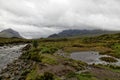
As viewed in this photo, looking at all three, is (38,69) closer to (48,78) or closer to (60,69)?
(60,69)

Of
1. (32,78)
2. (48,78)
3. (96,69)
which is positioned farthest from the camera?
(96,69)

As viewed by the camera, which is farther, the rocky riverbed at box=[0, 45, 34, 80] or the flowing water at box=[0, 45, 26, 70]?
the flowing water at box=[0, 45, 26, 70]

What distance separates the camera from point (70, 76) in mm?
37688

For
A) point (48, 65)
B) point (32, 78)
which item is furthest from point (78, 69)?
point (32, 78)

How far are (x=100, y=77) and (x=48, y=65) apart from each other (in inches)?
479

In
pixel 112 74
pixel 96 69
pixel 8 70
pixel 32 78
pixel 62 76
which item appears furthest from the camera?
pixel 8 70

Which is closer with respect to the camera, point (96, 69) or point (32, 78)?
point (32, 78)

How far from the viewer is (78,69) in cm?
4466

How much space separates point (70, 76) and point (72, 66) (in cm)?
890

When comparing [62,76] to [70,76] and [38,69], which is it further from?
[38,69]

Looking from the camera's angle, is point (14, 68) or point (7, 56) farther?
point (7, 56)

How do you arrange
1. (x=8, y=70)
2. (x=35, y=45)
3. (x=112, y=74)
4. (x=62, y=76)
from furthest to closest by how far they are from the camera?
(x=35, y=45) → (x=8, y=70) → (x=112, y=74) → (x=62, y=76)

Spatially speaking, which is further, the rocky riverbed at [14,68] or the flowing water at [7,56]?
the flowing water at [7,56]

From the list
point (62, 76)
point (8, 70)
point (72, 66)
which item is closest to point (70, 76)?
point (62, 76)
